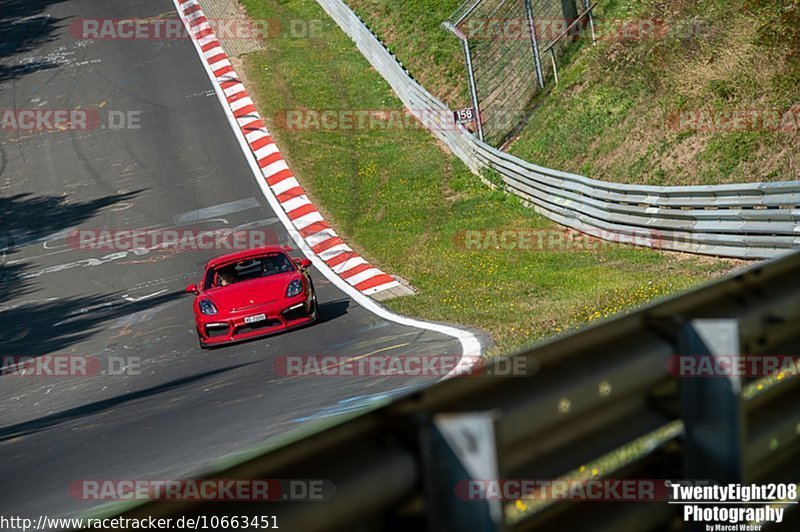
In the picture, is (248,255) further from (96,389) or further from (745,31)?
(745,31)

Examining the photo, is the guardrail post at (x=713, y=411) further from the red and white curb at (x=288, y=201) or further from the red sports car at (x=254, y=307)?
the red sports car at (x=254, y=307)

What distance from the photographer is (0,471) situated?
33.3 feet

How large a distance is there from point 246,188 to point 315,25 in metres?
12.6

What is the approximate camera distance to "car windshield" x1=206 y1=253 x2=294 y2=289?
16922 mm

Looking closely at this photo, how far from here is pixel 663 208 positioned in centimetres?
1866

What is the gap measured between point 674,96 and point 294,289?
35.1ft

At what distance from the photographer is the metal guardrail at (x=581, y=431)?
2.84 meters

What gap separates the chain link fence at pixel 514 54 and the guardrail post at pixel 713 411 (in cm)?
2310

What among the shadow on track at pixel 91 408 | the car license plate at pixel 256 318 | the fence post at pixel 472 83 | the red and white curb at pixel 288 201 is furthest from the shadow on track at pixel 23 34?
the shadow on track at pixel 91 408

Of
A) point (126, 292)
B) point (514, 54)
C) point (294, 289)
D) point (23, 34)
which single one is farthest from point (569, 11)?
point (23, 34)

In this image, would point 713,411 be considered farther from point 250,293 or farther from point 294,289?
point 250,293

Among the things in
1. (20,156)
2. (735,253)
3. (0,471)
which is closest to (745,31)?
(735,253)

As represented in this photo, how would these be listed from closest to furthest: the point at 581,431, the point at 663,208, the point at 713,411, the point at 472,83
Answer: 1. the point at 581,431
2. the point at 713,411
3. the point at 663,208
4. the point at 472,83

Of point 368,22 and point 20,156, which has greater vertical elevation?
point 368,22
